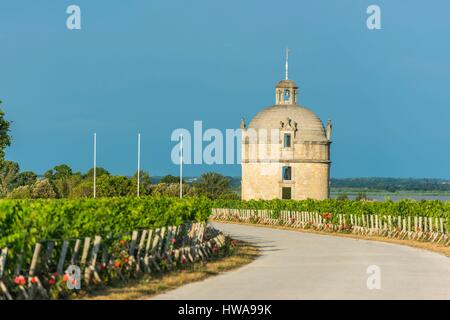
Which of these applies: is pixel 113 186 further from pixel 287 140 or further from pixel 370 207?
pixel 370 207

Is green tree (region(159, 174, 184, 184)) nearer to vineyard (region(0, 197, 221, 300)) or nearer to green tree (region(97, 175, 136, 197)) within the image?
green tree (region(97, 175, 136, 197))

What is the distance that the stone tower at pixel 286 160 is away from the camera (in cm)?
9912

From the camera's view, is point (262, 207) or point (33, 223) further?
point (262, 207)

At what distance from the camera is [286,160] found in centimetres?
9906

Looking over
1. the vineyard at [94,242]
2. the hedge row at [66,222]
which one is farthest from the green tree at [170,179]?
the hedge row at [66,222]

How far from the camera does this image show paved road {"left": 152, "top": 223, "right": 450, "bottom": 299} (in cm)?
2115

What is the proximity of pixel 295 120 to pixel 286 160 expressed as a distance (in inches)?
195

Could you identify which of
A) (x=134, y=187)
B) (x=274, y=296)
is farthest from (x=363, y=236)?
(x=134, y=187)

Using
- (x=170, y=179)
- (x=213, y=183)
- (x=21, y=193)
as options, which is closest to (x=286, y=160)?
(x=21, y=193)

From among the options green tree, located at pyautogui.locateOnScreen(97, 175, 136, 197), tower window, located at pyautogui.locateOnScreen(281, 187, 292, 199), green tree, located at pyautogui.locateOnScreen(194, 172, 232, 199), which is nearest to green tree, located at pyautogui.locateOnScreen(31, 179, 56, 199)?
green tree, located at pyautogui.locateOnScreen(97, 175, 136, 197)

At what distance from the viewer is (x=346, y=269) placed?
28516 mm
